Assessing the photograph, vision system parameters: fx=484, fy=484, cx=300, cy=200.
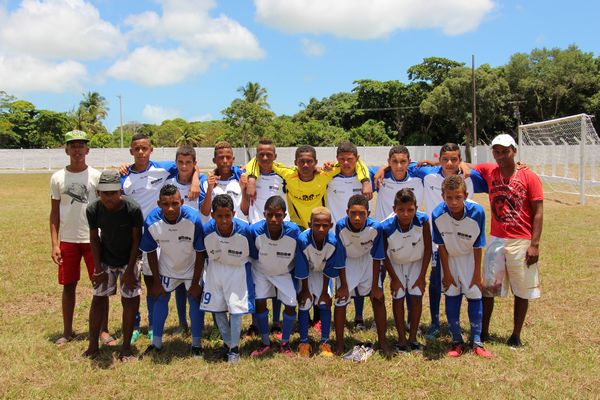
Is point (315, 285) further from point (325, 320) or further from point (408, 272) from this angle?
point (408, 272)

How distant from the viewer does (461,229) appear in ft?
14.3

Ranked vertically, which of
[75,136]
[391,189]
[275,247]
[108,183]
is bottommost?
[275,247]

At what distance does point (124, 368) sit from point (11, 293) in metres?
3.13

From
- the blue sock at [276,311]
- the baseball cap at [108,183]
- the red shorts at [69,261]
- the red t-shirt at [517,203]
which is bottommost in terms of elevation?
the blue sock at [276,311]

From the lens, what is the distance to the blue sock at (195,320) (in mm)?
4434

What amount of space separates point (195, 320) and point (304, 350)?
104 centimetres

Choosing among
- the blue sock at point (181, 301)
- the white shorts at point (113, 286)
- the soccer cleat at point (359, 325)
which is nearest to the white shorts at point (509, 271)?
the soccer cleat at point (359, 325)

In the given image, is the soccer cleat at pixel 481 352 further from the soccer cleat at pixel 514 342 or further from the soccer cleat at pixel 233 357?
the soccer cleat at pixel 233 357

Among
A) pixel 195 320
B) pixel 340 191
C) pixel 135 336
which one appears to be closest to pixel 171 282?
pixel 195 320

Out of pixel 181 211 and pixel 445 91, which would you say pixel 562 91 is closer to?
pixel 445 91

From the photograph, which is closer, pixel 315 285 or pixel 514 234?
pixel 514 234

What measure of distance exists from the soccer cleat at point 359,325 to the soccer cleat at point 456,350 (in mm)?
942

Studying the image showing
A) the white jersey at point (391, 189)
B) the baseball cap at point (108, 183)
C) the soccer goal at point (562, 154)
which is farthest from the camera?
the soccer goal at point (562, 154)

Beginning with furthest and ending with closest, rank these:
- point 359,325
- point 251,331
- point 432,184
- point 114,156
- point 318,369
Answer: point 114,156
point 432,184
point 359,325
point 251,331
point 318,369
